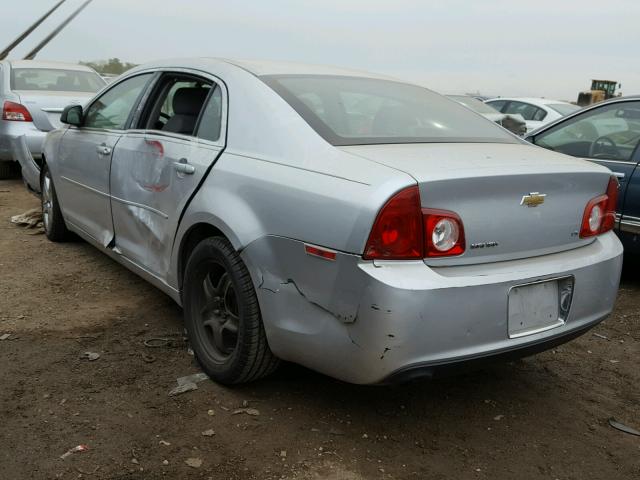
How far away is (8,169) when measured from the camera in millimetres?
8539

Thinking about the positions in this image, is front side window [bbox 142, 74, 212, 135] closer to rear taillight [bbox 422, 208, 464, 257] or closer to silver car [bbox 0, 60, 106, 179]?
rear taillight [bbox 422, 208, 464, 257]

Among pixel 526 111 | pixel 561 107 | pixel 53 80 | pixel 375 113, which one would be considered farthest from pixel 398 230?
pixel 561 107

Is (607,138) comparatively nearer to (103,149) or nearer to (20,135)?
(103,149)

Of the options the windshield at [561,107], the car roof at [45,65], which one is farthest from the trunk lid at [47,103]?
the windshield at [561,107]

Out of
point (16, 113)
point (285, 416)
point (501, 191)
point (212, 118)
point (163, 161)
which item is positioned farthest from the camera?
point (16, 113)

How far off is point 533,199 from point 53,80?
24.8 ft

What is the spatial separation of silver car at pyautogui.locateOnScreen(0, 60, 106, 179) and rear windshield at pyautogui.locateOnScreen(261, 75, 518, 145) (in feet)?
15.8

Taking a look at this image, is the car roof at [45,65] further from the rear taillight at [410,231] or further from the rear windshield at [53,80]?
the rear taillight at [410,231]

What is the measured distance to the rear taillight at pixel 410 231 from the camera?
217 cm

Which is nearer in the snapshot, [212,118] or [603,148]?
[212,118]

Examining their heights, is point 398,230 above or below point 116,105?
below

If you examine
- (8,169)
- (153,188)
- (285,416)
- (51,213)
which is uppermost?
(153,188)

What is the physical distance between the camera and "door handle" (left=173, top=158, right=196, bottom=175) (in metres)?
3.01

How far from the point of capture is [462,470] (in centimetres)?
241
